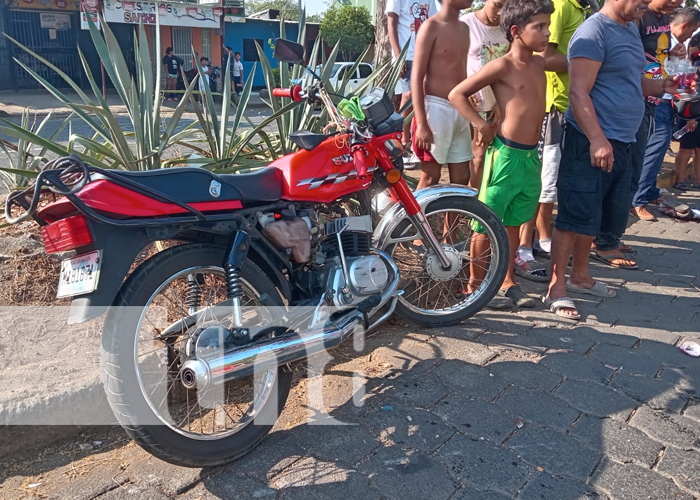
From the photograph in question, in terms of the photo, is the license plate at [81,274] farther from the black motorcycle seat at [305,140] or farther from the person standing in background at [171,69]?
the person standing in background at [171,69]

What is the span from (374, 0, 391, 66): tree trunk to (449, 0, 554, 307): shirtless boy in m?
3.62

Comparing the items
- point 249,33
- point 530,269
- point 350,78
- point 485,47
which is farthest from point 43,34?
point 530,269

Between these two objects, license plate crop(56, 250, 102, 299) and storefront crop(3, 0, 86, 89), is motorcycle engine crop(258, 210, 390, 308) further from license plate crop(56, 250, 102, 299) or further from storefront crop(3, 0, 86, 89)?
storefront crop(3, 0, 86, 89)

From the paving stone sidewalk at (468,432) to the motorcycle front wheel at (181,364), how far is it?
0.48 ft

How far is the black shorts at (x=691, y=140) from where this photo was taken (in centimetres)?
715

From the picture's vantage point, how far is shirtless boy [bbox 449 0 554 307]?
3637mm

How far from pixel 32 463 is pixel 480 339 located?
223cm

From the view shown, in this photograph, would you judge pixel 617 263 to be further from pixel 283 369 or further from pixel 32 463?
pixel 32 463

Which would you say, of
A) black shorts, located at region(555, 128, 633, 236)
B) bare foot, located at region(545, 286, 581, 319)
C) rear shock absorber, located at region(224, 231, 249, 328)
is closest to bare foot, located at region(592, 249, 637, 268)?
black shorts, located at region(555, 128, 633, 236)

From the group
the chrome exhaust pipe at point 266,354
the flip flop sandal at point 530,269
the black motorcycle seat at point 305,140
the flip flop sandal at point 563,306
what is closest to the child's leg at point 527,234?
the flip flop sandal at point 530,269

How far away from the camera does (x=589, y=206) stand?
3904 millimetres

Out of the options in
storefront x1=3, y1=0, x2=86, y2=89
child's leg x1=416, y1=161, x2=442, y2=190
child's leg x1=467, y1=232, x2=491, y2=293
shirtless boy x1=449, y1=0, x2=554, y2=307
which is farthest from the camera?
storefront x1=3, y1=0, x2=86, y2=89

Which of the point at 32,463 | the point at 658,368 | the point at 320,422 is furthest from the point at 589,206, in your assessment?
the point at 32,463

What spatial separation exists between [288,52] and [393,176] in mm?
787
